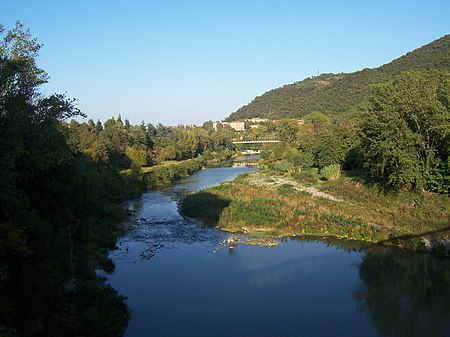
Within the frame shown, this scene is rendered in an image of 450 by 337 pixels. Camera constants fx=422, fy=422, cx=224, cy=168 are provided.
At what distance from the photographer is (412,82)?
91.2 ft

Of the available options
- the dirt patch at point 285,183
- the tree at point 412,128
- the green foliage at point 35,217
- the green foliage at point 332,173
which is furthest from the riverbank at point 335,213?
the green foliage at point 35,217

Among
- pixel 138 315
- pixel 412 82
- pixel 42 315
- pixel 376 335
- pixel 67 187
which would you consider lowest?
pixel 376 335

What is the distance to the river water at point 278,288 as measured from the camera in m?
14.6

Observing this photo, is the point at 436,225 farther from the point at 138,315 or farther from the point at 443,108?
the point at 138,315

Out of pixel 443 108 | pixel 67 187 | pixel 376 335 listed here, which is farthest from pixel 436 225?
pixel 67 187

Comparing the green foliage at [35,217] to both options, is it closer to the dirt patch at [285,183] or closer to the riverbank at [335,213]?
the riverbank at [335,213]

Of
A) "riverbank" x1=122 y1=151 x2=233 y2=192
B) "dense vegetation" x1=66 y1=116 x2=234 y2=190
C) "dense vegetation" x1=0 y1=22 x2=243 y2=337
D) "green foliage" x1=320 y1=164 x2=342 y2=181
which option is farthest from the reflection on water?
"riverbank" x1=122 y1=151 x2=233 y2=192

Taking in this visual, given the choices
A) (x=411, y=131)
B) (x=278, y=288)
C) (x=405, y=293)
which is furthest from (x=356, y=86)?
(x=278, y=288)

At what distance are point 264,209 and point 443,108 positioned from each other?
12.7 meters

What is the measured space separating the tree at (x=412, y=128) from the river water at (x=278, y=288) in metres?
6.57

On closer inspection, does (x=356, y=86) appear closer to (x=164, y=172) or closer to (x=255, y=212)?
(x=164, y=172)

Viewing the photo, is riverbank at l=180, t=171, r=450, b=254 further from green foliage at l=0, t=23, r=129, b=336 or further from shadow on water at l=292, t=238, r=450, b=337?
green foliage at l=0, t=23, r=129, b=336

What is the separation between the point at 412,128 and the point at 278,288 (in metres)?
16.4

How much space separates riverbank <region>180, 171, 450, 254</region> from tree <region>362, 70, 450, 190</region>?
76.6 inches
